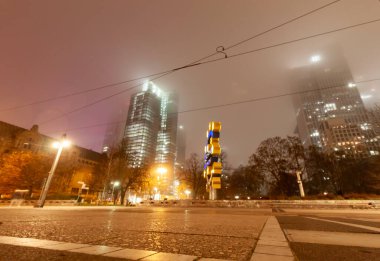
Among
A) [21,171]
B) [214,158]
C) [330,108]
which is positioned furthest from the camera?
[330,108]

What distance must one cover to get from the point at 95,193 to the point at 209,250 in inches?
2671

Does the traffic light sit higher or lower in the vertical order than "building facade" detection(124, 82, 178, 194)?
lower

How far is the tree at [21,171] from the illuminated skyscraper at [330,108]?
9447 cm

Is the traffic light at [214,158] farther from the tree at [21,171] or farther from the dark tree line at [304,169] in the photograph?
the tree at [21,171]

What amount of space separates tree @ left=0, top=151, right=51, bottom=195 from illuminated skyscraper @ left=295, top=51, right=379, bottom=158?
94474 mm

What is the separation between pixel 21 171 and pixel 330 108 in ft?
491

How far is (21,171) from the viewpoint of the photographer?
29.8 metres

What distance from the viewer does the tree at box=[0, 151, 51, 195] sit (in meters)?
28.3

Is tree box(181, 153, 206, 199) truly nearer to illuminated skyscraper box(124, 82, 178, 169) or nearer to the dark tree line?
the dark tree line

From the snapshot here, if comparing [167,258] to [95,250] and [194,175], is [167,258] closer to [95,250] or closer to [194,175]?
[95,250]

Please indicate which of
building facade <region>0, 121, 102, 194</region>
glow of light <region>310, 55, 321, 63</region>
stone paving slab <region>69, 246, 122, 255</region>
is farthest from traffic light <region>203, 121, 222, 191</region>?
glow of light <region>310, 55, 321, 63</region>

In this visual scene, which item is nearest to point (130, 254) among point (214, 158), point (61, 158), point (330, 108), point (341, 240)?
point (341, 240)

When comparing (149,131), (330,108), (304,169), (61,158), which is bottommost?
(304,169)

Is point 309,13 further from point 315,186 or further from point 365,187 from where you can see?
point 315,186
